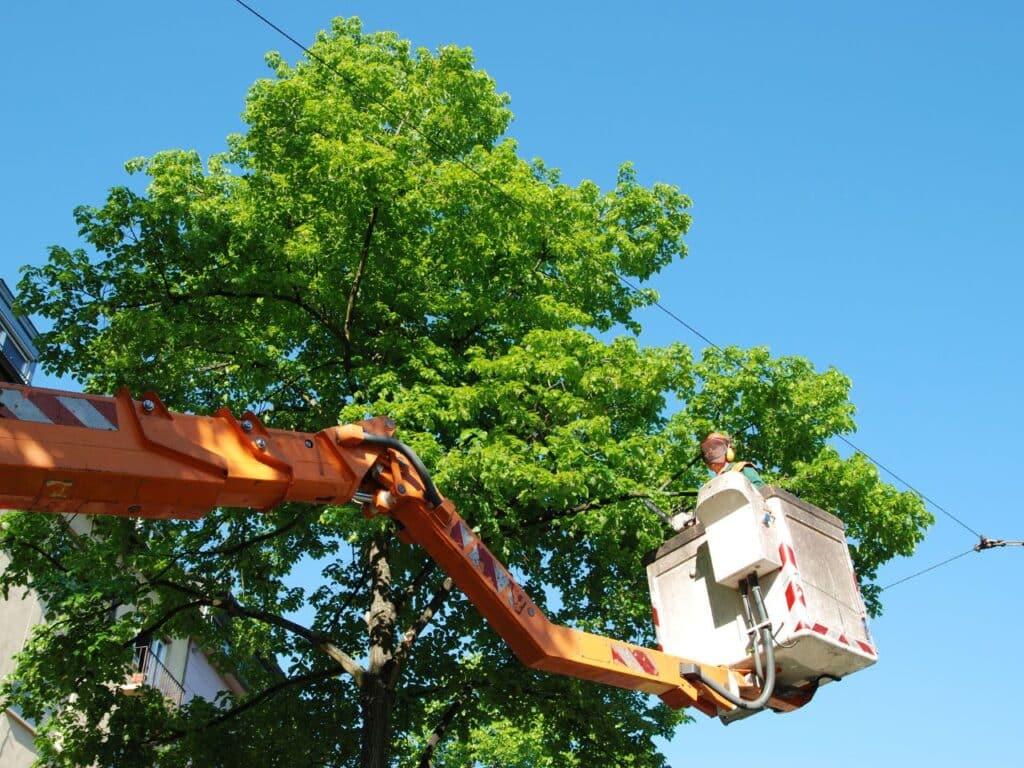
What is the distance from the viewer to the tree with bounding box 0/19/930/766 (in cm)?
1241

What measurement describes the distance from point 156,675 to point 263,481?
16962 millimetres

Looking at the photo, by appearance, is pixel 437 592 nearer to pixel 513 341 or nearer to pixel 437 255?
pixel 513 341

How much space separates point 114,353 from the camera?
13211 mm

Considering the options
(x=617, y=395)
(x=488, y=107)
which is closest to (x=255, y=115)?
(x=488, y=107)

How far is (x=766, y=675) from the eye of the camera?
7473mm

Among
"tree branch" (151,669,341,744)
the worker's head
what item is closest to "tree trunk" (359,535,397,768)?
"tree branch" (151,669,341,744)

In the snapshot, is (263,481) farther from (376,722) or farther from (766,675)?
(376,722)

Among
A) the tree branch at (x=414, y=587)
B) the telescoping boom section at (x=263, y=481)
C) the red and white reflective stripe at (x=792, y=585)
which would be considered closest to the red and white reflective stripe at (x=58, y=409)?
the telescoping boom section at (x=263, y=481)

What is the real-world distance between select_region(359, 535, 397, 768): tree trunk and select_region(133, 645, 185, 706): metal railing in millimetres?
8471

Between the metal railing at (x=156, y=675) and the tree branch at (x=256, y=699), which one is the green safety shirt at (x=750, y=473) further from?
the metal railing at (x=156, y=675)

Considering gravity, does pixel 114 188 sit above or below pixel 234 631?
above

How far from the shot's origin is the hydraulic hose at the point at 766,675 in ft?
24.3

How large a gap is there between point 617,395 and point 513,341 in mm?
1876

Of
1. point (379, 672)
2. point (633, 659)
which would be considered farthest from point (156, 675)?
point (633, 659)
